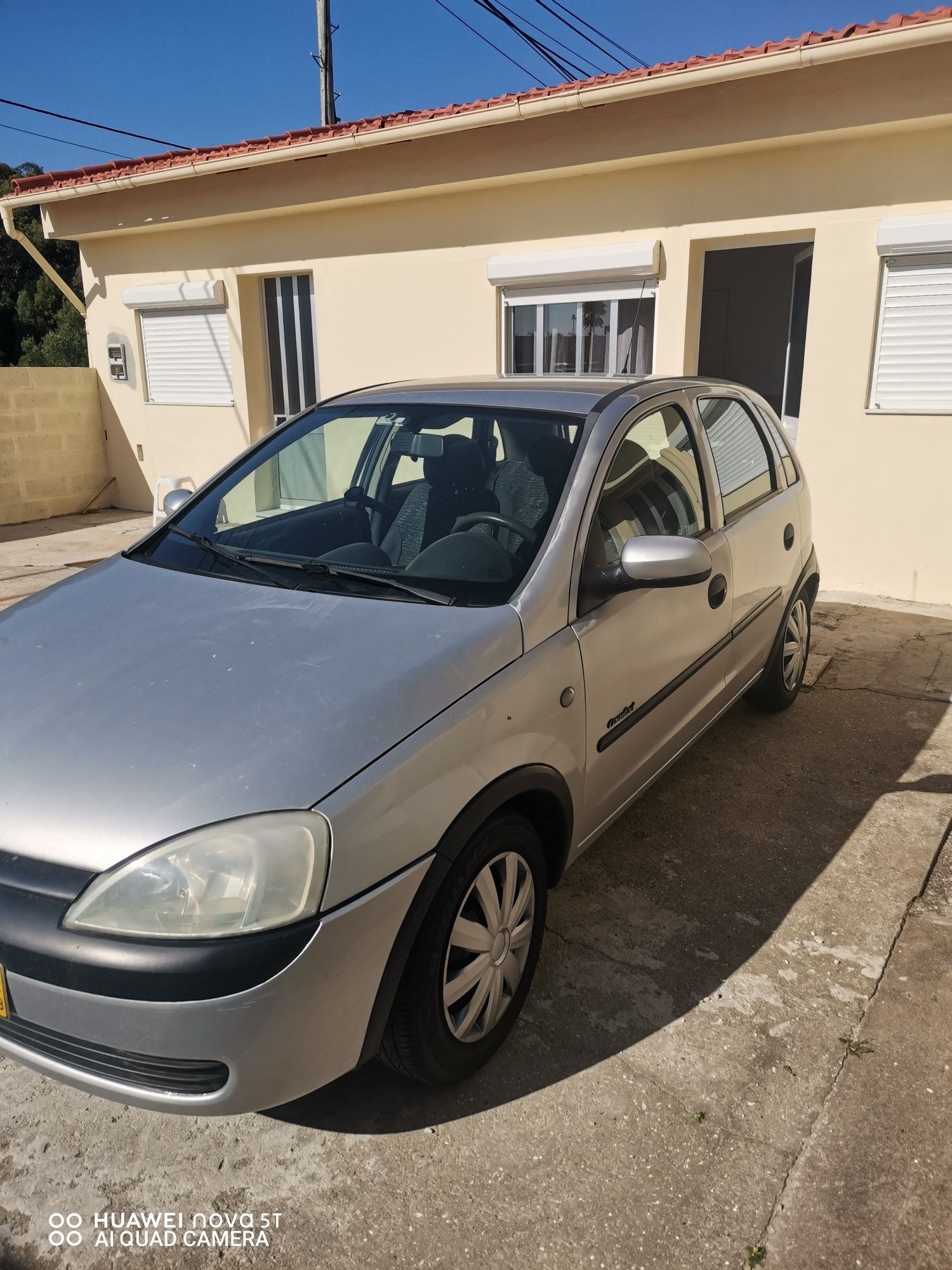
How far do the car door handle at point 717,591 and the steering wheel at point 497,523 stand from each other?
95cm

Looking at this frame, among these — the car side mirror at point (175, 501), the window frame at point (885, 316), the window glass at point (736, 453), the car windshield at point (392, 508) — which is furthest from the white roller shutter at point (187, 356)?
the window glass at point (736, 453)

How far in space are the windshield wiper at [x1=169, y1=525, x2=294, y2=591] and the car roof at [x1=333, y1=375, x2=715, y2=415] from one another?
0.79 m

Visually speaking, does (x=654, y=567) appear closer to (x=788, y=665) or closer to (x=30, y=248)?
(x=788, y=665)

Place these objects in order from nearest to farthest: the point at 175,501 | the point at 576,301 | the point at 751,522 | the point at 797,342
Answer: the point at 175,501, the point at 751,522, the point at 797,342, the point at 576,301

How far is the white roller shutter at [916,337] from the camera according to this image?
6266 millimetres

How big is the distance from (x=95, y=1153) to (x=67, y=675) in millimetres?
1112

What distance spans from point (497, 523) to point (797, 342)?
560cm

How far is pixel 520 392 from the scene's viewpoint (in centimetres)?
313

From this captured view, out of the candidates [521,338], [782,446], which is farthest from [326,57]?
[782,446]

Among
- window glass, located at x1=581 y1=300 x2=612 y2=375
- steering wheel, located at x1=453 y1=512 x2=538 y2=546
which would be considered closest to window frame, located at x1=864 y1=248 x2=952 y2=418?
window glass, located at x1=581 y1=300 x2=612 y2=375

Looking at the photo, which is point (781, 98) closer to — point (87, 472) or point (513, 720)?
point (513, 720)

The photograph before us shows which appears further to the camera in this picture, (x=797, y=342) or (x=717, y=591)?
(x=797, y=342)

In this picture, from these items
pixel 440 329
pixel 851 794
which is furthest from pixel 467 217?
pixel 851 794

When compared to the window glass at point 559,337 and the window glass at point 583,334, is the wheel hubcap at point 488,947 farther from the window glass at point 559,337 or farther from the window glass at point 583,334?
the window glass at point 559,337
